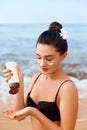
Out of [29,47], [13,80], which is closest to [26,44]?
[29,47]

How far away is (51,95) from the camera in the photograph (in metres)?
1.21

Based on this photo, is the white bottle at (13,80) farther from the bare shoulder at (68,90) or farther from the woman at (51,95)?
the bare shoulder at (68,90)

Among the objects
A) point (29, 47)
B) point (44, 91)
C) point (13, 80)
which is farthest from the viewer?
point (29, 47)

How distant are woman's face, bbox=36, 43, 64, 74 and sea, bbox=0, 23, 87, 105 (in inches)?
44.5

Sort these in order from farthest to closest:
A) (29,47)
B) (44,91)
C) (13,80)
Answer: (29,47) < (44,91) < (13,80)

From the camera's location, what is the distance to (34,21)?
7.75 ft

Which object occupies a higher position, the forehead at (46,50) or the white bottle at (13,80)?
the forehead at (46,50)

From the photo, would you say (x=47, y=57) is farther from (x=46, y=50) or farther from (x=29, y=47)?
(x=29, y=47)

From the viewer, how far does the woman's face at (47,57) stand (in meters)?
1.16

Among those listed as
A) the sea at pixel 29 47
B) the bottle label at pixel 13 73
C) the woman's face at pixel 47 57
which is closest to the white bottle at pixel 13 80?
the bottle label at pixel 13 73

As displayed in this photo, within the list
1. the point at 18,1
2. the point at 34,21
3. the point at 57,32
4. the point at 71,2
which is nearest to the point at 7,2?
the point at 18,1

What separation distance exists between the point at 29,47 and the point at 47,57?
3.87 feet

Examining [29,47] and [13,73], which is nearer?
[13,73]

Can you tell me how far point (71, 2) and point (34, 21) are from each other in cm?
33
